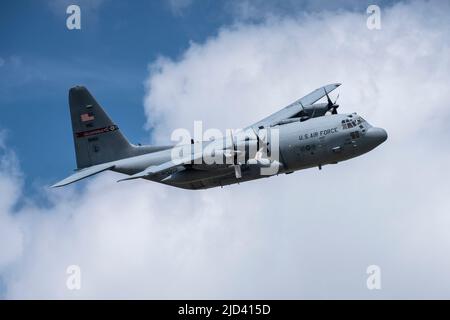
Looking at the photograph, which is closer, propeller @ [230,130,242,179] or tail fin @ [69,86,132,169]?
propeller @ [230,130,242,179]

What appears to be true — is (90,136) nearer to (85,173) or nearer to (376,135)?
(85,173)

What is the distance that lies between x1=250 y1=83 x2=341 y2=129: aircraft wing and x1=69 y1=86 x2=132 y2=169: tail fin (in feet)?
30.5

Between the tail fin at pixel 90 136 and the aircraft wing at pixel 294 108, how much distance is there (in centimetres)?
931

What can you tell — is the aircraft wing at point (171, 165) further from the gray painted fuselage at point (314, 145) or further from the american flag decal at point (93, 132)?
the american flag decal at point (93, 132)

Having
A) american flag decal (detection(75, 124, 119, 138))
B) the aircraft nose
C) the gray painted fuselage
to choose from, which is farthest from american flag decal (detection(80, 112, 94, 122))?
the aircraft nose

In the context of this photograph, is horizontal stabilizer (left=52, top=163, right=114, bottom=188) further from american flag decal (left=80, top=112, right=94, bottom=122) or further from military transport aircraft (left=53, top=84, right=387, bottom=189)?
american flag decal (left=80, top=112, right=94, bottom=122)

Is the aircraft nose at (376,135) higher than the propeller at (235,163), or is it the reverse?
the aircraft nose at (376,135)

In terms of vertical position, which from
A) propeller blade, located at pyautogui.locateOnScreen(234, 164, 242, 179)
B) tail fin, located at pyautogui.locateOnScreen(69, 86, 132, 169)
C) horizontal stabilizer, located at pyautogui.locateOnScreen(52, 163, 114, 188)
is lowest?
propeller blade, located at pyautogui.locateOnScreen(234, 164, 242, 179)

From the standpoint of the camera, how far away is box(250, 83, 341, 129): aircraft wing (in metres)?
53.7

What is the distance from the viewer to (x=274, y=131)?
46688 millimetres

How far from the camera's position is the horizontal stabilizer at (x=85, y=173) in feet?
156

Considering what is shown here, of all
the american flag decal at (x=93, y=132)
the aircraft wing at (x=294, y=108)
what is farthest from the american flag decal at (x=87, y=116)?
the aircraft wing at (x=294, y=108)

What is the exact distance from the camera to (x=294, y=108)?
55.1 m
